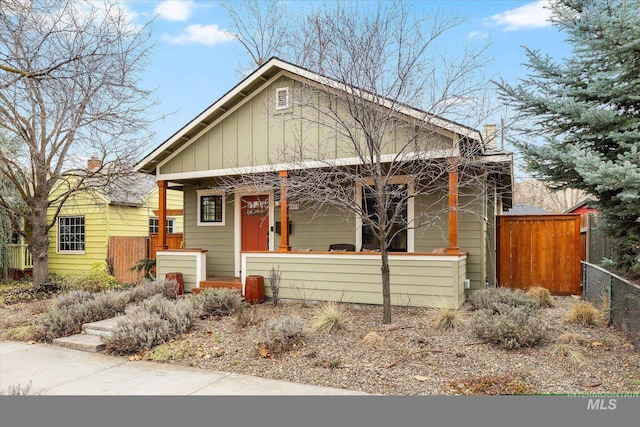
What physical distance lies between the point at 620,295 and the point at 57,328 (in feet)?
27.6

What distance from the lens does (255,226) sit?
10.6 meters

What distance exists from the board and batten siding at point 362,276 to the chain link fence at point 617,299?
2.26 m

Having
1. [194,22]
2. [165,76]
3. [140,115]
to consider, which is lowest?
[140,115]

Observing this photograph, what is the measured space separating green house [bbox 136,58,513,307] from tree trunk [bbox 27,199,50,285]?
3.10 metres

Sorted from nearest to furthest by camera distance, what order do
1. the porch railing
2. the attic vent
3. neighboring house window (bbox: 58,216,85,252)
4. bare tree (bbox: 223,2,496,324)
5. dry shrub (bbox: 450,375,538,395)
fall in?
dry shrub (bbox: 450,375,538,395) → bare tree (bbox: 223,2,496,324) → the attic vent → the porch railing → neighboring house window (bbox: 58,216,85,252)

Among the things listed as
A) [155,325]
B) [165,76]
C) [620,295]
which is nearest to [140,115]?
[165,76]

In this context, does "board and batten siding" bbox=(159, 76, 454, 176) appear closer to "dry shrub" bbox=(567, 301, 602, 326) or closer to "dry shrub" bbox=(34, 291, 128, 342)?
"dry shrub" bbox=(34, 291, 128, 342)

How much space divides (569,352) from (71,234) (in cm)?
1555

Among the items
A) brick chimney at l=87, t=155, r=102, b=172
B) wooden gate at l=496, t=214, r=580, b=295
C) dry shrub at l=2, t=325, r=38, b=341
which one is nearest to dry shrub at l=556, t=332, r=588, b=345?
wooden gate at l=496, t=214, r=580, b=295

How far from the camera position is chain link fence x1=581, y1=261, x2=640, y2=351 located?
5324 millimetres

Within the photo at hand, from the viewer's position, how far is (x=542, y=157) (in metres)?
5.28

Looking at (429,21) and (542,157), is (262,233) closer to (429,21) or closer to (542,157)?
(429,21)

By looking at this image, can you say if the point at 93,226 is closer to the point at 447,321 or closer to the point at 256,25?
the point at 256,25

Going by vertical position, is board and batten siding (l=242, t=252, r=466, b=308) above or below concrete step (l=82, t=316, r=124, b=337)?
above
